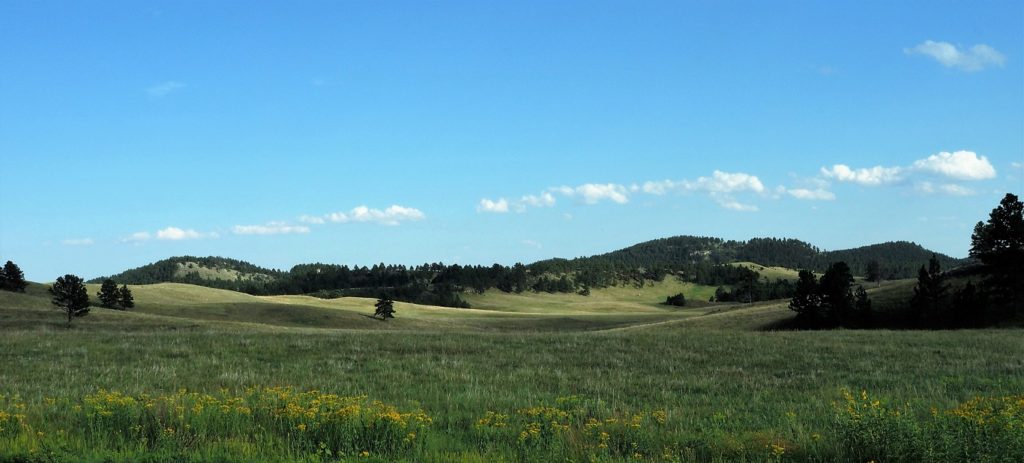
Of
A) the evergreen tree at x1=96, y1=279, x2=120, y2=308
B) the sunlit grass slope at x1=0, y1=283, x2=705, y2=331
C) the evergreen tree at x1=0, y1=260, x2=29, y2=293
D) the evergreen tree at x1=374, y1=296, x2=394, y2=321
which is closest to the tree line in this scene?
the sunlit grass slope at x1=0, y1=283, x2=705, y2=331

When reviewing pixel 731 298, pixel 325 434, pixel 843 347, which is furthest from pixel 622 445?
pixel 731 298

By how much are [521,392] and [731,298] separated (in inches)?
7453

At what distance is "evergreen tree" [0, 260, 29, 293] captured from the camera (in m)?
96.3

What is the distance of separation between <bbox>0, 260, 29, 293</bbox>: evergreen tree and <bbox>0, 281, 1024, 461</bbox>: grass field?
281 feet

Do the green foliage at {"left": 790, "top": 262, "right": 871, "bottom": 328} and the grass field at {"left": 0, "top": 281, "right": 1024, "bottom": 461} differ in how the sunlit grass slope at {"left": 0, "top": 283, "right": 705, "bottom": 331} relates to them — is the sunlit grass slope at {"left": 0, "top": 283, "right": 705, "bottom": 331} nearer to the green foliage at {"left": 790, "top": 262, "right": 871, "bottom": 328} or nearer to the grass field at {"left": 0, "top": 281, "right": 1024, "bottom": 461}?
the green foliage at {"left": 790, "top": 262, "right": 871, "bottom": 328}

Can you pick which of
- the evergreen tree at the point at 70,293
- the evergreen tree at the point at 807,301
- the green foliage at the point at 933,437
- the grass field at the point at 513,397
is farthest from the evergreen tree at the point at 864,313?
the evergreen tree at the point at 70,293

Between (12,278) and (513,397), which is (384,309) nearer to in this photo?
(12,278)

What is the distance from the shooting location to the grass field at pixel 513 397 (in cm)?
839

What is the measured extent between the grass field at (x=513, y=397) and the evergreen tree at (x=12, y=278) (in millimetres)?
85729

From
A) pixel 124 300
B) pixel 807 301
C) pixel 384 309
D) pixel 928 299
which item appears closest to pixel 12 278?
pixel 124 300

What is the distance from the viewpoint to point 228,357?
2083 centimetres

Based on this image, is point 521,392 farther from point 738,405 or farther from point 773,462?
point 773,462

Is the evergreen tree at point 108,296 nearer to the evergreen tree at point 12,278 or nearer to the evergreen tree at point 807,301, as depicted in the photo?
the evergreen tree at point 12,278

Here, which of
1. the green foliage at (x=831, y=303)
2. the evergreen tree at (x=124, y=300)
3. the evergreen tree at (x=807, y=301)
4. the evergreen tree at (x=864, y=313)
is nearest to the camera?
the evergreen tree at (x=864, y=313)
